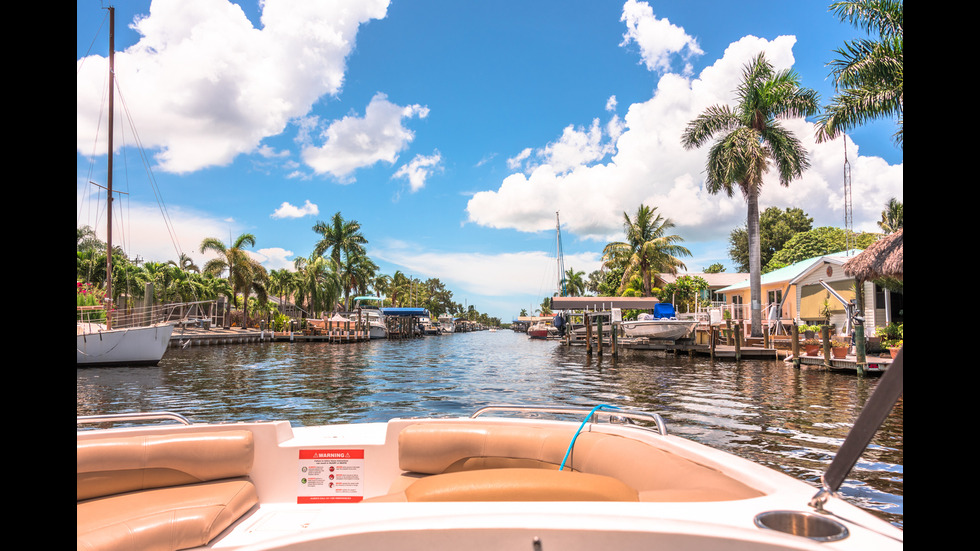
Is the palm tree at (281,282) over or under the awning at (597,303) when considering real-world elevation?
over

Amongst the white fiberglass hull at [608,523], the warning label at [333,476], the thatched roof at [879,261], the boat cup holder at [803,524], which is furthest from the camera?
the thatched roof at [879,261]

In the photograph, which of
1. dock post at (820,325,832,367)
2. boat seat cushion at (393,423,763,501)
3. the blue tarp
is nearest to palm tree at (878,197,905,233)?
the blue tarp

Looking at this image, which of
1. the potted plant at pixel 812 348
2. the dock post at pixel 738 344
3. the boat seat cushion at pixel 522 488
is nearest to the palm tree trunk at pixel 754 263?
the dock post at pixel 738 344

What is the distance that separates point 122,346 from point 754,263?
2606 centimetres

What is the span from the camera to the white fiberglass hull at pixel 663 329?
23562mm

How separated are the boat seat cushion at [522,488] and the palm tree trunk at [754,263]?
75.2 feet

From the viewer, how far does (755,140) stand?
2247cm

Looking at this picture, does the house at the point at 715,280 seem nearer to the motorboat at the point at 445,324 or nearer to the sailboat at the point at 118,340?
the sailboat at the point at 118,340

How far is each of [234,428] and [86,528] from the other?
3.40ft

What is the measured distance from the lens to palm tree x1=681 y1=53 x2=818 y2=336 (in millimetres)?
22516

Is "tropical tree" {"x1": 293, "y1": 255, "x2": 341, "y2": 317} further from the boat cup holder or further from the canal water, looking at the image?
the boat cup holder
